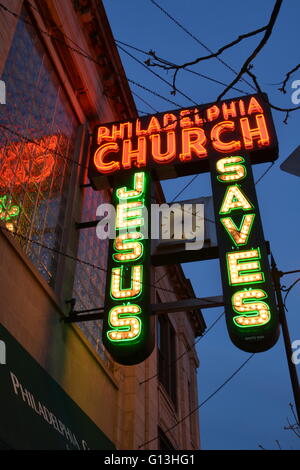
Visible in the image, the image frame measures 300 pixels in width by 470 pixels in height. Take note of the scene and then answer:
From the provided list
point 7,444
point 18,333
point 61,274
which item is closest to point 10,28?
point 61,274

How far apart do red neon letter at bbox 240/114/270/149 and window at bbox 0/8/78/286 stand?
446 cm

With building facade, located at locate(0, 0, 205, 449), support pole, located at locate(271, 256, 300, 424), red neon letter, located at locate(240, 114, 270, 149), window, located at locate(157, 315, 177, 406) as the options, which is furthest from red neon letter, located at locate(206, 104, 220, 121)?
window, located at locate(157, 315, 177, 406)

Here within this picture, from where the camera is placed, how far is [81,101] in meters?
14.1

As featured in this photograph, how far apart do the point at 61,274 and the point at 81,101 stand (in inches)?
220

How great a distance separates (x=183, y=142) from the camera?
1257 cm

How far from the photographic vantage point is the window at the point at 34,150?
9.67m

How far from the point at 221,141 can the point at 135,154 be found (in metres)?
2.17

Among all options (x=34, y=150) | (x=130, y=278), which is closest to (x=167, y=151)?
(x=34, y=150)

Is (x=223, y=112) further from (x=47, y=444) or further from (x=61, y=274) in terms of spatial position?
(x=47, y=444)

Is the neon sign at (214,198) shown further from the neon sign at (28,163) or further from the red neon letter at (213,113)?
the neon sign at (28,163)

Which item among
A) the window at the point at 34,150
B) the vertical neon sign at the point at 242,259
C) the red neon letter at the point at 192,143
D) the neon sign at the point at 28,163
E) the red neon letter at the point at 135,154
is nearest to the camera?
the vertical neon sign at the point at 242,259

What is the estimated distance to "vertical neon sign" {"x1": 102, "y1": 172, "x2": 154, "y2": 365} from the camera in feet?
30.1

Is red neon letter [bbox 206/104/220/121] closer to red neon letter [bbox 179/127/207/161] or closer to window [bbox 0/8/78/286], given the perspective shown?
red neon letter [bbox 179/127/207/161]

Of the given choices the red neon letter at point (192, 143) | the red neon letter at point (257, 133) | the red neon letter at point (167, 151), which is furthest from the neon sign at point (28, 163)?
the red neon letter at point (257, 133)
